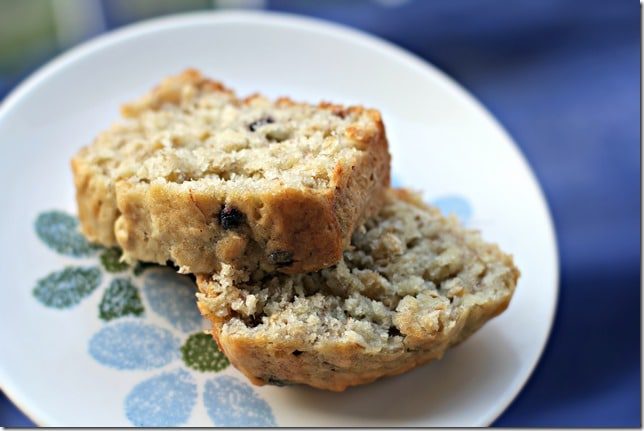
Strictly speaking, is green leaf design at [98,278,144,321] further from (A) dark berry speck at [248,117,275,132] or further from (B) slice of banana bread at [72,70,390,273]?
(A) dark berry speck at [248,117,275,132]

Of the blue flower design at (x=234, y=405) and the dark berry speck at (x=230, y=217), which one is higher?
the dark berry speck at (x=230, y=217)

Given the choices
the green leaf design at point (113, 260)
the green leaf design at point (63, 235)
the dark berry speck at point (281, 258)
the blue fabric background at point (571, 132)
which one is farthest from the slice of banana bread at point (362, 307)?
the blue fabric background at point (571, 132)

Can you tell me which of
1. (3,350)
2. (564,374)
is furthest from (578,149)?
(3,350)

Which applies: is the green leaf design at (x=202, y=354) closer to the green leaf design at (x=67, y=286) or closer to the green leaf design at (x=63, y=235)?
the green leaf design at (x=67, y=286)

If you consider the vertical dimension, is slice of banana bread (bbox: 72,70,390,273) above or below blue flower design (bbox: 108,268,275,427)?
above

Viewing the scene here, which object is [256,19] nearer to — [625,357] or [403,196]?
[403,196]

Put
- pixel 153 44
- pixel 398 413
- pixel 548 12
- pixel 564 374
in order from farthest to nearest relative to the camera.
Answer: pixel 548 12, pixel 153 44, pixel 564 374, pixel 398 413

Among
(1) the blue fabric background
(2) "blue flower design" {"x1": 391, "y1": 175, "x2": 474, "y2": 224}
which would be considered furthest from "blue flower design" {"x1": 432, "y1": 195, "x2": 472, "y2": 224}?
(1) the blue fabric background
